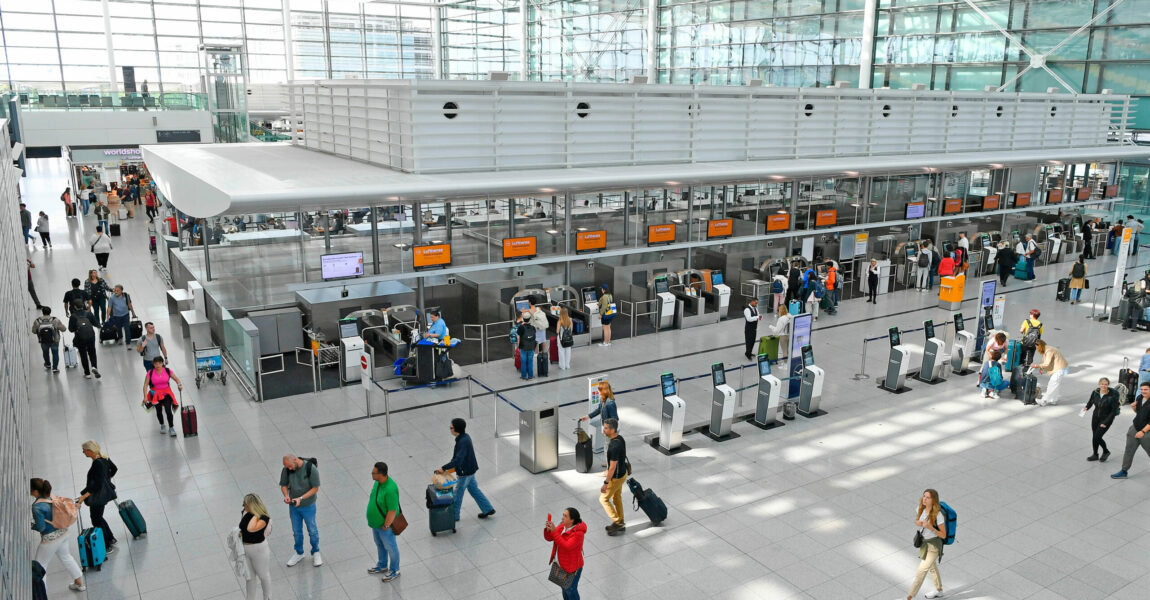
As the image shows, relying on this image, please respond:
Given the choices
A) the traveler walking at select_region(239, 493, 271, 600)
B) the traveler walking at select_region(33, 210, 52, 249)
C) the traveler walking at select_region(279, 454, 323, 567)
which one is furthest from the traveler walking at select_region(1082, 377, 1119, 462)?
the traveler walking at select_region(33, 210, 52, 249)

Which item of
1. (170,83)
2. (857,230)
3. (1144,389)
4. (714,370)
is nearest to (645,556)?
(714,370)

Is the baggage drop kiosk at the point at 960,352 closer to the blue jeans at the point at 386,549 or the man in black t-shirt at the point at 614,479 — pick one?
the man in black t-shirt at the point at 614,479

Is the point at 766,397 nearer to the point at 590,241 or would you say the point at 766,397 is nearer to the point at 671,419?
the point at 671,419

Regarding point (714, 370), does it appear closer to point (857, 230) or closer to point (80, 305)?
point (80, 305)

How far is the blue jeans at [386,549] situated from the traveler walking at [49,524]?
9.73 ft

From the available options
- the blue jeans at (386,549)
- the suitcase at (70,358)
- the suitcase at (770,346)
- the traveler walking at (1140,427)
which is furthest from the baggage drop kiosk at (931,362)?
the suitcase at (70,358)

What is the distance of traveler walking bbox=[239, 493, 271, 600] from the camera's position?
24.8ft

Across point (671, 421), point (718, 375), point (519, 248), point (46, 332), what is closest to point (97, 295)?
point (46, 332)

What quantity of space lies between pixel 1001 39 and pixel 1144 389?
27.4 meters

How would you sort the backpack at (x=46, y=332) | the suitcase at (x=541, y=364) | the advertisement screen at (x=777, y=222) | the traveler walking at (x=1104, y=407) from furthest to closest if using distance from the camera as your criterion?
the advertisement screen at (x=777, y=222) → the suitcase at (x=541, y=364) → the backpack at (x=46, y=332) → the traveler walking at (x=1104, y=407)

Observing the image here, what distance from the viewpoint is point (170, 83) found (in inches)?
1683

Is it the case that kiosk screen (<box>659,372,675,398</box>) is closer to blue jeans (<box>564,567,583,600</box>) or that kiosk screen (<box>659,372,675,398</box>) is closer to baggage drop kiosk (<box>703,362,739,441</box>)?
baggage drop kiosk (<box>703,362,739,441</box>)

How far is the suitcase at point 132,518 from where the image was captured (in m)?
9.27

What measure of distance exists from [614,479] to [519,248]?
907cm
